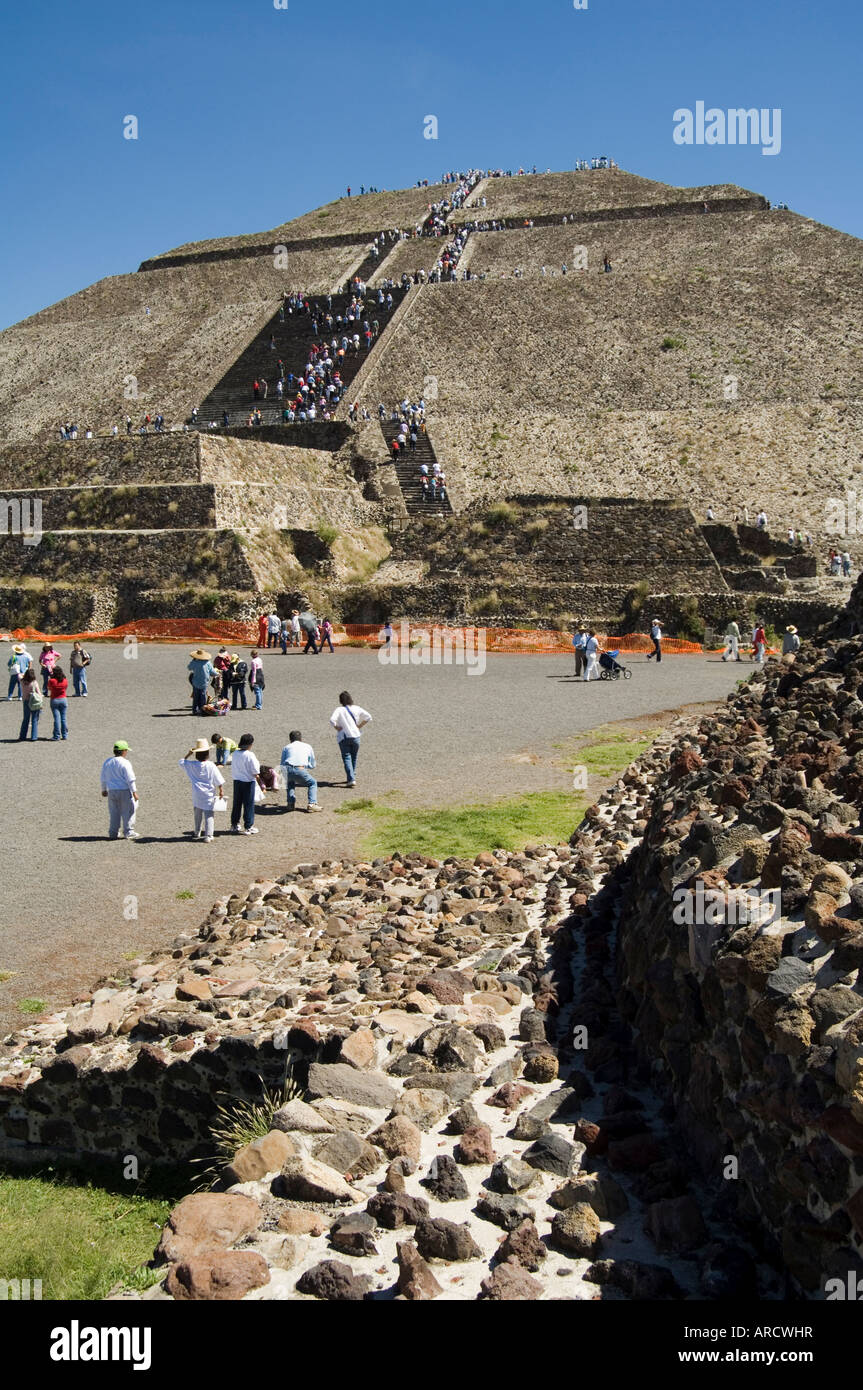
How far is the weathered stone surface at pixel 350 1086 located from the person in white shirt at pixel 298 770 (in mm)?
8390

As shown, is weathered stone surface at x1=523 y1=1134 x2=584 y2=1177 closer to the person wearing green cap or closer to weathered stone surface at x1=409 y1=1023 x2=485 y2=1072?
weathered stone surface at x1=409 y1=1023 x2=485 y2=1072

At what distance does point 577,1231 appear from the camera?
4.43 m

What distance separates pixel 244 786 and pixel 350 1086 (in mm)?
7655

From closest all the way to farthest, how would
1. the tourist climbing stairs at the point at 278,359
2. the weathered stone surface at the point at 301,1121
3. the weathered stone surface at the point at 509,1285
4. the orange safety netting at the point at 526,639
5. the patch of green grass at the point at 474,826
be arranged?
the weathered stone surface at the point at 509,1285 < the weathered stone surface at the point at 301,1121 < the patch of green grass at the point at 474,826 < the orange safety netting at the point at 526,639 < the tourist climbing stairs at the point at 278,359

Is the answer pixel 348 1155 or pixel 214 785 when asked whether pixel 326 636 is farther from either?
pixel 348 1155

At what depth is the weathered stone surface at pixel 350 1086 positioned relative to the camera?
18.4 feet

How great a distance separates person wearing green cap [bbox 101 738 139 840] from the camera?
12492 millimetres

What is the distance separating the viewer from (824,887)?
4.93m

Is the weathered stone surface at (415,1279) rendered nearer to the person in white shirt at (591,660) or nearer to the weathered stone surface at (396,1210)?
the weathered stone surface at (396,1210)

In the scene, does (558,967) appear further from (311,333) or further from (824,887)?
(311,333)

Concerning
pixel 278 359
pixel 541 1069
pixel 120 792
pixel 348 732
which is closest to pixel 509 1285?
pixel 541 1069

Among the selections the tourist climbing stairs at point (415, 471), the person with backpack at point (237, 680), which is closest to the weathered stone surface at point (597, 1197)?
the person with backpack at point (237, 680)
